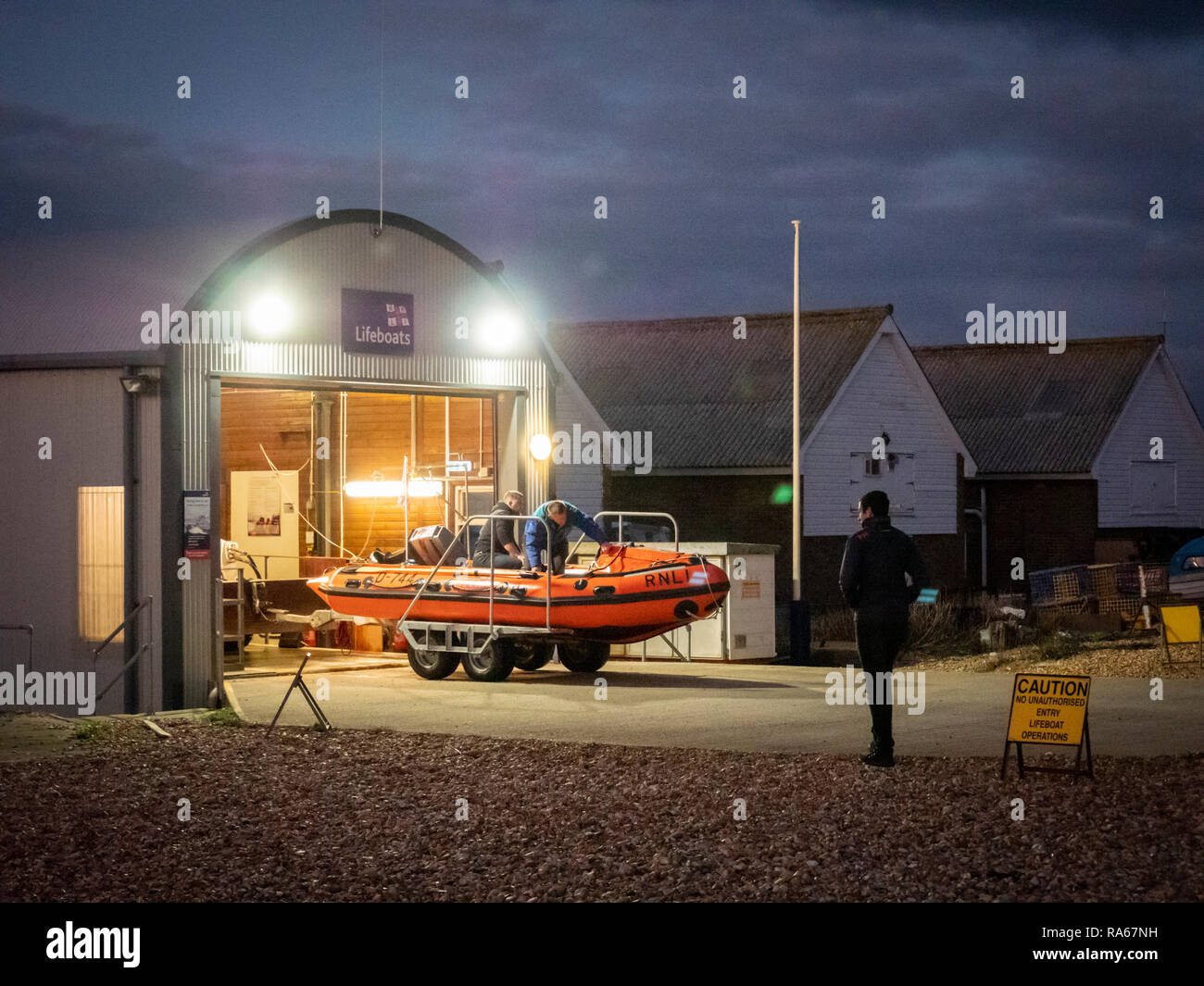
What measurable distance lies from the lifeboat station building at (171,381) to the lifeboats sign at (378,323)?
2cm

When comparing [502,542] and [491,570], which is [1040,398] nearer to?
[502,542]

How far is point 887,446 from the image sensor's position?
3788 cm

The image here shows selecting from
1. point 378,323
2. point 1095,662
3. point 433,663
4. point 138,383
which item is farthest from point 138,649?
point 1095,662

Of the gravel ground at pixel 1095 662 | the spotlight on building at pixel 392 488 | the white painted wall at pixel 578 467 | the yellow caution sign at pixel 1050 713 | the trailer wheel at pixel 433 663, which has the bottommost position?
the gravel ground at pixel 1095 662

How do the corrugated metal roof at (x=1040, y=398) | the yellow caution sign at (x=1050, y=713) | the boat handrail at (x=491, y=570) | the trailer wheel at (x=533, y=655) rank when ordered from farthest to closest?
the corrugated metal roof at (x=1040, y=398)
the trailer wheel at (x=533, y=655)
the boat handrail at (x=491, y=570)
the yellow caution sign at (x=1050, y=713)

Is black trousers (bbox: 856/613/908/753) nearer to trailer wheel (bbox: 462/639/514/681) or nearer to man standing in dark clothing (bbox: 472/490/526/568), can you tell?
trailer wheel (bbox: 462/639/514/681)

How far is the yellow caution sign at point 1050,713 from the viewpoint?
10.5m

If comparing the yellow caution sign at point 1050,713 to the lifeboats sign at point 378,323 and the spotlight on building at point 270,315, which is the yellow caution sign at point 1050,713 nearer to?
the spotlight on building at point 270,315

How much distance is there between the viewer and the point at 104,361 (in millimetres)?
16812

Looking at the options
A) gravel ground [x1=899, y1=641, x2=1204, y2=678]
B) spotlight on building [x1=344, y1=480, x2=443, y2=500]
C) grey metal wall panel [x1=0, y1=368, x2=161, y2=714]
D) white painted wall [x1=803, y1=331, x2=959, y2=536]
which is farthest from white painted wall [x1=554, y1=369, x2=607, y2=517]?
grey metal wall panel [x1=0, y1=368, x2=161, y2=714]

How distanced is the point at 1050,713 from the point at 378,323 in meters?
10.6

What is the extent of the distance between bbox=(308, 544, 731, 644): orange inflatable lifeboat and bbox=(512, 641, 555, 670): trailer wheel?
1.09 m

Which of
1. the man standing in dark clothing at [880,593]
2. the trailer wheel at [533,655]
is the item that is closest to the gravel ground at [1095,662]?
the trailer wheel at [533,655]

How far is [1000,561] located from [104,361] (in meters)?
30.1
